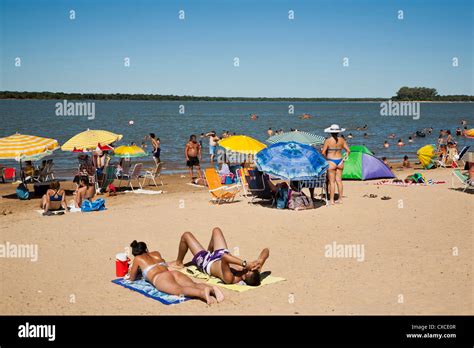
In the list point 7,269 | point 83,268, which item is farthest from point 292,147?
point 7,269

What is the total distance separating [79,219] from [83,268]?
319 cm

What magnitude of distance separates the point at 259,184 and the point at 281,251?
3.89 meters

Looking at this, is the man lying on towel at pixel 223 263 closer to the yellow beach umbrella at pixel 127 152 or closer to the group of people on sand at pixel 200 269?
the group of people on sand at pixel 200 269

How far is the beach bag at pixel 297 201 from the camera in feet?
35.9

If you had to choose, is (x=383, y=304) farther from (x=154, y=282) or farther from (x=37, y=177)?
(x=37, y=177)

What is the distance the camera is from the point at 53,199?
1095 centimetres

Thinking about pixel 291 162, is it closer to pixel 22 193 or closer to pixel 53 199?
pixel 53 199

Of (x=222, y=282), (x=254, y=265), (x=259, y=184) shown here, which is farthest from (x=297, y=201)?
(x=254, y=265)

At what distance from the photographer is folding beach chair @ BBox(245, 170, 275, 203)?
11.8m

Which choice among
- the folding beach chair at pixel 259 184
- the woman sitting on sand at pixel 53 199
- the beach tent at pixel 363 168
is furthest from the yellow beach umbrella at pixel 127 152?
the beach tent at pixel 363 168

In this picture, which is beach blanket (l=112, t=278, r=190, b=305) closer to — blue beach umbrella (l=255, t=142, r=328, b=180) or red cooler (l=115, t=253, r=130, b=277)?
red cooler (l=115, t=253, r=130, b=277)

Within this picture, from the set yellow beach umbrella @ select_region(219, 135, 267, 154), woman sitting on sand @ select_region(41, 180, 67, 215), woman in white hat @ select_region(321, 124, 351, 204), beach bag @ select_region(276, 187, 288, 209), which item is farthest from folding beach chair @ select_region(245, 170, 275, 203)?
woman sitting on sand @ select_region(41, 180, 67, 215)
